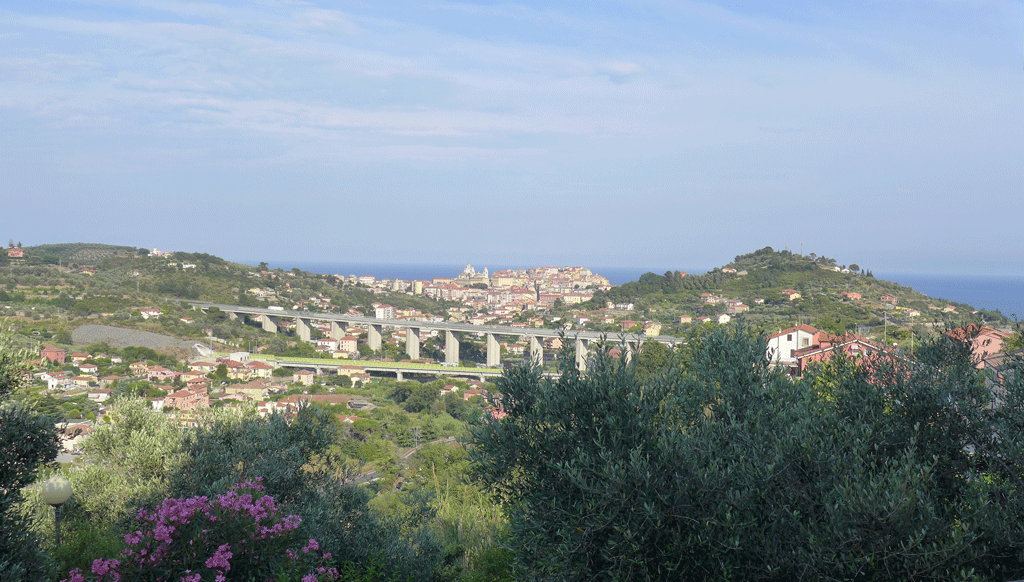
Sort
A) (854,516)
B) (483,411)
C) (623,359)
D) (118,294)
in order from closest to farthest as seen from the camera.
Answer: (854,516), (623,359), (483,411), (118,294)

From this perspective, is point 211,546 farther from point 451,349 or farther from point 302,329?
point 302,329

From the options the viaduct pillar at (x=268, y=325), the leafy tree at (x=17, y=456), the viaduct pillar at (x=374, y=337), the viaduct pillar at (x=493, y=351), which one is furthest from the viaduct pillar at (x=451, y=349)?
the leafy tree at (x=17, y=456)

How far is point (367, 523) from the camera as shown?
4.82 metres

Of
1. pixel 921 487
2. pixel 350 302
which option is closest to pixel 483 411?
pixel 921 487

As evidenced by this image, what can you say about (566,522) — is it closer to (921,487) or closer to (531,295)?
(921,487)

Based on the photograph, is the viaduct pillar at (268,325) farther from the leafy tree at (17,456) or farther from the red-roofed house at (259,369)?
the leafy tree at (17,456)

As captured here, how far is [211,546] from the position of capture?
319 centimetres

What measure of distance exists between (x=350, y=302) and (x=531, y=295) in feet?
93.5

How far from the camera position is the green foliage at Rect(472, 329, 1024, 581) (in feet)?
9.14

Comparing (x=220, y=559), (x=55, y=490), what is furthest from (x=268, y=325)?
(x=220, y=559)

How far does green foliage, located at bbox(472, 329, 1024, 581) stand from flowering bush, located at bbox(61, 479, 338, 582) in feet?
3.76

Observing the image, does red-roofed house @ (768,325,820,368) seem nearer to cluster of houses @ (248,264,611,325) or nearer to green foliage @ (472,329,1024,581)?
green foliage @ (472,329,1024,581)

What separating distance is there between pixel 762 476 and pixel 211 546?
2759 millimetres

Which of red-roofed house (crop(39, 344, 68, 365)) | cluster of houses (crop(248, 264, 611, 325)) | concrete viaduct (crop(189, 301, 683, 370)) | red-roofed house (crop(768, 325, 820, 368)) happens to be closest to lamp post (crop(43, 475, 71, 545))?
red-roofed house (crop(768, 325, 820, 368))
